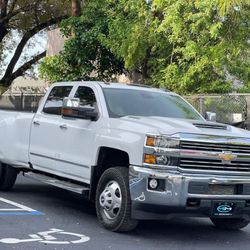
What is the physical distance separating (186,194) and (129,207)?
30.0 inches

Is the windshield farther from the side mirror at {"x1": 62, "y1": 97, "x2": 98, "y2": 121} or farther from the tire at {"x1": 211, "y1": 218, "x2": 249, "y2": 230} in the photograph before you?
the tire at {"x1": 211, "y1": 218, "x2": 249, "y2": 230}

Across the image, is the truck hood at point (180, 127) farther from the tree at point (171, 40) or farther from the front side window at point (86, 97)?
the tree at point (171, 40)

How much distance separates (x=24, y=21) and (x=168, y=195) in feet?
92.2

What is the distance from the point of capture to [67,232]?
732 cm

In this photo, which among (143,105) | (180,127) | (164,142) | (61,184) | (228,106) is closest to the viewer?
(164,142)

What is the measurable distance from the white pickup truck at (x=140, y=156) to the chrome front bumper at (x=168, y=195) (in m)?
0.01

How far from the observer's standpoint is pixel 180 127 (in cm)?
709

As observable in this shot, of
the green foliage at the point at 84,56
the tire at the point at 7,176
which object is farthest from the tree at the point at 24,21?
the tire at the point at 7,176

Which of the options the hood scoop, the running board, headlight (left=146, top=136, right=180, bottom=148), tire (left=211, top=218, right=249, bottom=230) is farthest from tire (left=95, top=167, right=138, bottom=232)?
tire (left=211, top=218, right=249, bottom=230)

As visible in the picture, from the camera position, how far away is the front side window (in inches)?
328

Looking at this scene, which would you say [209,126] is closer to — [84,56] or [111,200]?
[111,200]

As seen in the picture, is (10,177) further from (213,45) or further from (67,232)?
(213,45)

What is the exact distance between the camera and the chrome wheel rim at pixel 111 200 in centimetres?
723

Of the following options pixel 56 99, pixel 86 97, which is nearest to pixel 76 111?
pixel 86 97
